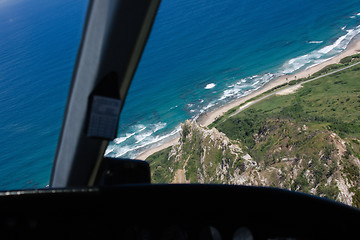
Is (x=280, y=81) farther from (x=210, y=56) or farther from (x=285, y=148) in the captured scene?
(x=285, y=148)

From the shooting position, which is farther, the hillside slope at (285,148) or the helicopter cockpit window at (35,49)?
the hillside slope at (285,148)

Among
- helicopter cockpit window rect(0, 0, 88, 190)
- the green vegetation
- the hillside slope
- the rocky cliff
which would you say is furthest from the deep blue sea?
the hillside slope

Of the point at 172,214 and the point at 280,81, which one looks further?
the point at 280,81

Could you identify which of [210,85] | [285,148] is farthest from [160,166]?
[210,85]

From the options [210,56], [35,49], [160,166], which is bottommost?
[210,56]

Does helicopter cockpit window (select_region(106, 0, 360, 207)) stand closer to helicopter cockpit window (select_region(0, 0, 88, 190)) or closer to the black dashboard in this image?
helicopter cockpit window (select_region(0, 0, 88, 190))

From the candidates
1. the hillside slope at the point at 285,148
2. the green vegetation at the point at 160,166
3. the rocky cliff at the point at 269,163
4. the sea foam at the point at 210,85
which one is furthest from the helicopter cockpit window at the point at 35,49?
the sea foam at the point at 210,85

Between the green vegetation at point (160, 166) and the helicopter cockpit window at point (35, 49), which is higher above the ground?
the helicopter cockpit window at point (35, 49)

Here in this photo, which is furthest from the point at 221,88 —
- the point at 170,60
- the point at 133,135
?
the point at 133,135

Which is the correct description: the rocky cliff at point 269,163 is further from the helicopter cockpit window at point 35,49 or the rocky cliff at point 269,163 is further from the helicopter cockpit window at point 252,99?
the helicopter cockpit window at point 35,49

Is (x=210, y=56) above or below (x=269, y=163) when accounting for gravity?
below

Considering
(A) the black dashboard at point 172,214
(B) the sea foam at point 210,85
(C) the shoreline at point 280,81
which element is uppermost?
(A) the black dashboard at point 172,214
